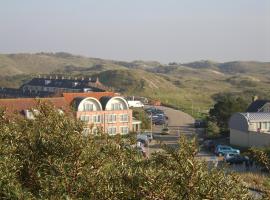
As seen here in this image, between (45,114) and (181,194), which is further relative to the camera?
(45,114)

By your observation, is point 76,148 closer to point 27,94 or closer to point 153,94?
point 27,94

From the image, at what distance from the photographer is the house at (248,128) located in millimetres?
47219

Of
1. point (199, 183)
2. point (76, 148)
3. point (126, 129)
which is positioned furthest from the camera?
point (126, 129)

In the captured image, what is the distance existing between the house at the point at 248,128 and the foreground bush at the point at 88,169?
33.5 meters

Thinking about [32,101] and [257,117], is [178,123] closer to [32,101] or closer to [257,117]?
[257,117]

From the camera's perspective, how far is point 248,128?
158ft

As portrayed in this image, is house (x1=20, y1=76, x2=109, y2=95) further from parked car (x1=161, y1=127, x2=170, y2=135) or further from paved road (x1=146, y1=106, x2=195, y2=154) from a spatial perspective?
parked car (x1=161, y1=127, x2=170, y2=135)

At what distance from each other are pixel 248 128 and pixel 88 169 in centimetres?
3785

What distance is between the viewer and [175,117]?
244 ft

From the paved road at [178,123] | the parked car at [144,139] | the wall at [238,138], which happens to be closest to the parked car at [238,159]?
the wall at [238,138]

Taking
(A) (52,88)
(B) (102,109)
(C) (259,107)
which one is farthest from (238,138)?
(A) (52,88)

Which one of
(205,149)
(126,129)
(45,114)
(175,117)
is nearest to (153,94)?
(175,117)

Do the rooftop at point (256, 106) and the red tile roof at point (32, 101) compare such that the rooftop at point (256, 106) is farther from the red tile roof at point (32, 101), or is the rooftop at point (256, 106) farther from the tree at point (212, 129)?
the red tile roof at point (32, 101)

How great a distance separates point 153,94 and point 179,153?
10380 cm
